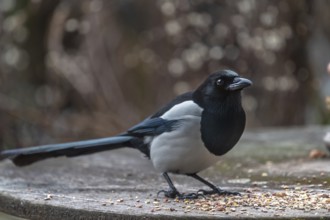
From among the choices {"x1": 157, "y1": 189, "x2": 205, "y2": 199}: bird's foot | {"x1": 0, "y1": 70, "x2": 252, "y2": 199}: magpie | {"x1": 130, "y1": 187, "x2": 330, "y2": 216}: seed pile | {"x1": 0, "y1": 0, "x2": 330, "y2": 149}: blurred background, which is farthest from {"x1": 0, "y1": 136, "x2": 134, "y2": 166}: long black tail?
{"x1": 0, "y1": 0, "x2": 330, "y2": 149}: blurred background

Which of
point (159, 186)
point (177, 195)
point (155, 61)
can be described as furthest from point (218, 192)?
point (155, 61)

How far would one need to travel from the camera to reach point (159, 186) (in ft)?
12.0

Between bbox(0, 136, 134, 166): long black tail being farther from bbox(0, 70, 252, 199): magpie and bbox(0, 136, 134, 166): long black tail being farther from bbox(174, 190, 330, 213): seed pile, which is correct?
bbox(174, 190, 330, 213): seed pile

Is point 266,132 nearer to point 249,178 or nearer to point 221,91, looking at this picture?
point 249,178

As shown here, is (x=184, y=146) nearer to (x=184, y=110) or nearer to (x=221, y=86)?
(x=184, y=110)

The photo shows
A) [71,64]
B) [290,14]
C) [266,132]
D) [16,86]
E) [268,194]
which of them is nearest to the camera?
[268,194]

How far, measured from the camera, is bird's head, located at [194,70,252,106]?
3.26 meters

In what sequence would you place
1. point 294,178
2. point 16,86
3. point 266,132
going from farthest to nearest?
1. point 16,86
2. point 266,132
3. point 294,178

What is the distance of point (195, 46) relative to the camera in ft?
22.9

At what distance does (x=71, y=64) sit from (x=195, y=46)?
53.9 inches

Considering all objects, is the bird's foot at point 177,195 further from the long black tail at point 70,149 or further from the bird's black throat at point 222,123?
the long black tail at point 70,149

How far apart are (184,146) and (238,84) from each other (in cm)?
38

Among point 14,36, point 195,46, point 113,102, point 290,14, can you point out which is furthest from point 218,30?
point 14,36

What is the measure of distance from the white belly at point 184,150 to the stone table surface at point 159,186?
6.6 inches
